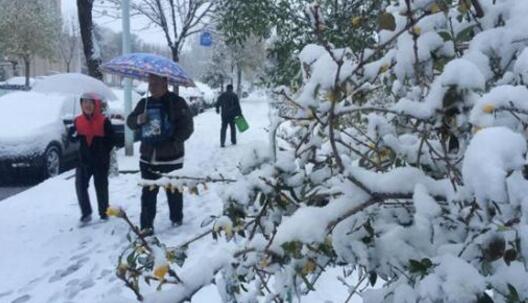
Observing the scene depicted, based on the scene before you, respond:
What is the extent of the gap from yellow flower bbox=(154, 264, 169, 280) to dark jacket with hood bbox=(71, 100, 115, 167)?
4925 millimetres

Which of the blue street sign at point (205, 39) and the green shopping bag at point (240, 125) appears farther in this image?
the blue street sign at point (205, 39)

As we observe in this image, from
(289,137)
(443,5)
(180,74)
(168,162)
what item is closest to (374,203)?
(443,5)

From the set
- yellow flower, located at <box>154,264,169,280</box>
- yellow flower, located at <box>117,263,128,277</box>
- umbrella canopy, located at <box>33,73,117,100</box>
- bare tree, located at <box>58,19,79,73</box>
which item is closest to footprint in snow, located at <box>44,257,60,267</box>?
umbrella canopy, located at <box>33,73,117,100</box>

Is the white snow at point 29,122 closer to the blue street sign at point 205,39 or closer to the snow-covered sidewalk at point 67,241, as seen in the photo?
the snow-covered sidewalk at point 67,241

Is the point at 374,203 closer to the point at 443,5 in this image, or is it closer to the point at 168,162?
the point at 443,5

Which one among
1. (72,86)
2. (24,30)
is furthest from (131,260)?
(24,30)

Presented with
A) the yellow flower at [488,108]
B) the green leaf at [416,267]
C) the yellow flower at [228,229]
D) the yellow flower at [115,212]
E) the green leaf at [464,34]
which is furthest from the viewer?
the yellow flower at [228,229]

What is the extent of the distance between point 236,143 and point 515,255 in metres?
14.2

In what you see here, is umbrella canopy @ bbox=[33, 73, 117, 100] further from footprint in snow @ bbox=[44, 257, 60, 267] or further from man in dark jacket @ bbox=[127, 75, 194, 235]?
footprint in snow @ bbox=[44, 257, 60, 267]

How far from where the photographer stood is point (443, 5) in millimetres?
1452

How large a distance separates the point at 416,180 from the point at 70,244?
4996 millimetres

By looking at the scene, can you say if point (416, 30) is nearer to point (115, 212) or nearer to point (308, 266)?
point (308, 266)

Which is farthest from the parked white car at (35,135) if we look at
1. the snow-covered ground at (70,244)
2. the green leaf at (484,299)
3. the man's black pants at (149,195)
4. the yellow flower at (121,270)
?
the green leaf at (484,299)

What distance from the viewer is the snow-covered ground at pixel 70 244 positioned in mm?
4512
